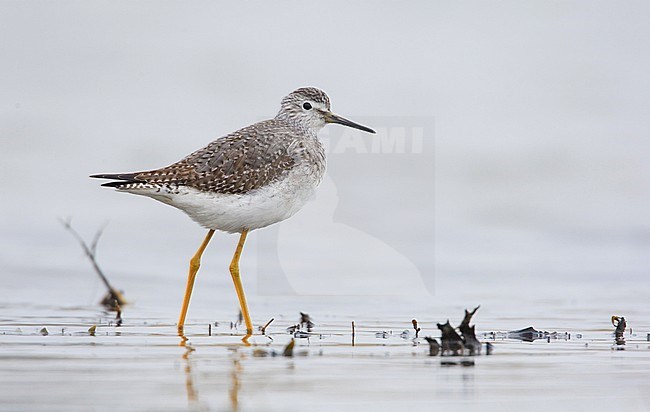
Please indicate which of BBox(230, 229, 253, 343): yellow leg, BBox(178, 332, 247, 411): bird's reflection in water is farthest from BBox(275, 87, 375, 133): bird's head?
BBox(178, 332, 247, 411): bird's reflection in water

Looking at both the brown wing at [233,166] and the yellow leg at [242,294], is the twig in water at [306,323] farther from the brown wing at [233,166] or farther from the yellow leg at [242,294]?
the brown wing at [233,166]

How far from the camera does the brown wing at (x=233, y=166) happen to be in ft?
25.2

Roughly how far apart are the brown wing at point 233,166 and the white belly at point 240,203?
56mm

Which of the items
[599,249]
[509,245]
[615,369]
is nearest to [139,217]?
[509,245]

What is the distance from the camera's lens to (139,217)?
1336 centimetres

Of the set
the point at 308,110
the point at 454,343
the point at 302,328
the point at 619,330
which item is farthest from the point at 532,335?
the point at 308,110

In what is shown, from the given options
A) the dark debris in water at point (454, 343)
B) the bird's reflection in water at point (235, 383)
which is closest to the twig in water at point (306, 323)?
the dark debris in water at point (454, 343)

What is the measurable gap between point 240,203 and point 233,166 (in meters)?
0.30

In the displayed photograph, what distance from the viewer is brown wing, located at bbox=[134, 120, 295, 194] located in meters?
7.68

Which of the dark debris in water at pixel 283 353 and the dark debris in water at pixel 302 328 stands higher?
the dark debris in water at pixel 302 328

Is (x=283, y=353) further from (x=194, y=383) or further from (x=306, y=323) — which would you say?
(x=306, y=323)

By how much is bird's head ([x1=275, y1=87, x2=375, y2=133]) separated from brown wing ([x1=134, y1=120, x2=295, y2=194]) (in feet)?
3.12

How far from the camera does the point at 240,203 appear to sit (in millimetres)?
7789

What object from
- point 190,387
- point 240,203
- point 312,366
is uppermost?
point 240,203
